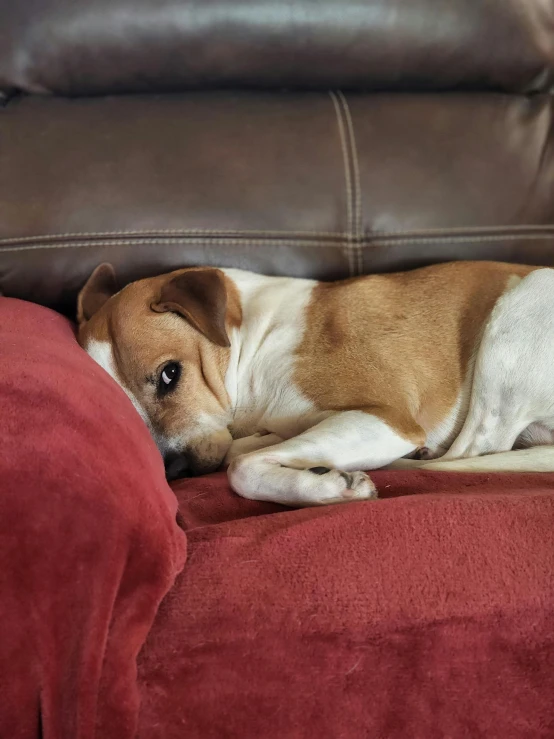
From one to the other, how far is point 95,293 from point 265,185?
2.22 feet

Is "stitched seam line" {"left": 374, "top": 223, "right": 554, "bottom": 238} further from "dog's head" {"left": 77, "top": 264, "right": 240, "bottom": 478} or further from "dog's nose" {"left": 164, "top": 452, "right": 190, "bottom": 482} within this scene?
"dog's nose" {"left": 164, "top": 452, "right": 190, "bottom": 482}

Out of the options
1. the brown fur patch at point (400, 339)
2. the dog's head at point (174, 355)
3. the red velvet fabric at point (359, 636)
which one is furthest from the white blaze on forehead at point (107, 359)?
the red velvet fabric at point (359, 636)

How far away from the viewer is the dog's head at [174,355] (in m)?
1.91

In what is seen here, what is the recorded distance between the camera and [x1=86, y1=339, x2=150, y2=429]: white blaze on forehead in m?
1.95

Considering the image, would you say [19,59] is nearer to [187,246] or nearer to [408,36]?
[187,246]

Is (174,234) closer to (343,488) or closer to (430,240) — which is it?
(430,240)

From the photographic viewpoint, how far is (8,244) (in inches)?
83.4

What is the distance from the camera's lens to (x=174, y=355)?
1969mm

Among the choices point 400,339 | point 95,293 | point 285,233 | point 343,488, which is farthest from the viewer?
A: point 285,233

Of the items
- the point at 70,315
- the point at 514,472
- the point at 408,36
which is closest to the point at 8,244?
the point at 70,315

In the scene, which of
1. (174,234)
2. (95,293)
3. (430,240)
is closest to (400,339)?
(430,240)

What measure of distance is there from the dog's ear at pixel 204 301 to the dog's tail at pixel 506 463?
0.71 m

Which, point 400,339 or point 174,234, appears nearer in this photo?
point 400,339

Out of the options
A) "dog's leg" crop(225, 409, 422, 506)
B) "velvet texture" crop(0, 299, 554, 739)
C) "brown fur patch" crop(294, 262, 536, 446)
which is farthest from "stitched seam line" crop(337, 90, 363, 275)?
"velvet texture" crop(0, 299, 554, 739)
